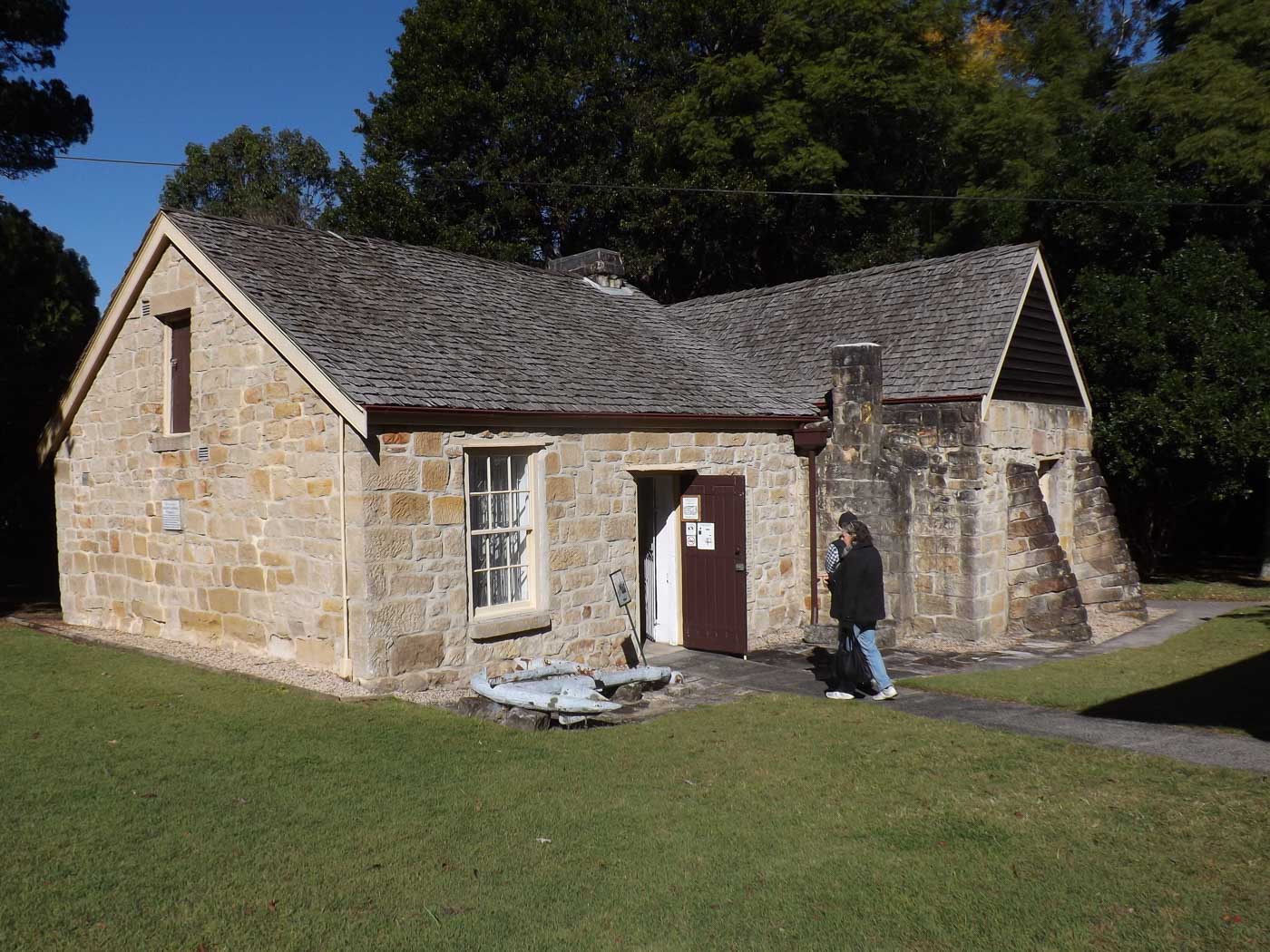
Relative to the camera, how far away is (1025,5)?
109 ft

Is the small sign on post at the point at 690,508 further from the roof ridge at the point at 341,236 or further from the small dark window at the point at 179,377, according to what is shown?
the small dark window at the point at 179,377

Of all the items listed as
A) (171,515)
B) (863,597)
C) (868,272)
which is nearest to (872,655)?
(863,597)

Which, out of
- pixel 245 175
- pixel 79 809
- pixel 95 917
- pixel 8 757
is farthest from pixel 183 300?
pixel 245 175

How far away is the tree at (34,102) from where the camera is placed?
57.9 ft

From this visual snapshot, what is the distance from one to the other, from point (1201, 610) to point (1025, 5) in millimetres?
24688

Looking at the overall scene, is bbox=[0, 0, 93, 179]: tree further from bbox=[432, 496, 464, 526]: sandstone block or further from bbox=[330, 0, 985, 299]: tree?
bbox=[432, 496, 464, 526]: sandstone block

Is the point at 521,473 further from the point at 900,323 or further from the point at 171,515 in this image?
the point at 900,323

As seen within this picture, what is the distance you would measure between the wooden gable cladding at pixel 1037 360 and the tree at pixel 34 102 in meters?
17.2

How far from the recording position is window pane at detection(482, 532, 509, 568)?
11.3 m

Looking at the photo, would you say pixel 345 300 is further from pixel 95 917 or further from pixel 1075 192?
pixel 1075 192

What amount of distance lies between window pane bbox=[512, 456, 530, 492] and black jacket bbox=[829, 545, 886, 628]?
3.74 meters

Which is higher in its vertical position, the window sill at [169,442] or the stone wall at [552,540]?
the window sill at [169,442]

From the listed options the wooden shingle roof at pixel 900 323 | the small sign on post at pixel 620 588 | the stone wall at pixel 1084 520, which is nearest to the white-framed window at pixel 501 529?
the small sign on post at pixel 620 588

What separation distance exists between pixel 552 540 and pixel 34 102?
553 inches
